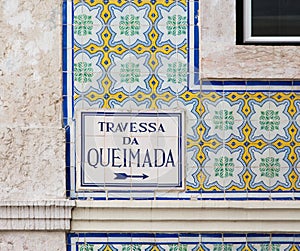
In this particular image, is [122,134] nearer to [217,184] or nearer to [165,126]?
[165,126]

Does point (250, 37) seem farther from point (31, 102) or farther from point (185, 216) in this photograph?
point (31, 102)

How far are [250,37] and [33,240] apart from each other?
1.66 metres

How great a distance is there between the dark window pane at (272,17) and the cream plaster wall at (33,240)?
62.7 inches

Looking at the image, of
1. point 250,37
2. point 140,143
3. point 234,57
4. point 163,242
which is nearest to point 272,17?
point 250,37

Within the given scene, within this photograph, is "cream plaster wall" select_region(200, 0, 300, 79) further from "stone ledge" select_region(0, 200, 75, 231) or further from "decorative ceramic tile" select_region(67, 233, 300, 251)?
"stone ledge" select_region(0, 200, 75, 231)

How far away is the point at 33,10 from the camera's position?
536cm

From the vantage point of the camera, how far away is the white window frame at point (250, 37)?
535 centimetres

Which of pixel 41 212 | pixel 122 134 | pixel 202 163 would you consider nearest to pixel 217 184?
pixel 202 163

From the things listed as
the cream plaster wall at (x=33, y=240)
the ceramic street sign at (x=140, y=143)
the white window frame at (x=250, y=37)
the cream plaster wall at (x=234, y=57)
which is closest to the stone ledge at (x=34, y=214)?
the cream plaster wall at (x=33, y=240)

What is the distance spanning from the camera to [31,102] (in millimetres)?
5344

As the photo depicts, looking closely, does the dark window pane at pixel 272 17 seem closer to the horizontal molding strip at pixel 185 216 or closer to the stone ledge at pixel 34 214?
the horizontal molding strip at pixel 185 216

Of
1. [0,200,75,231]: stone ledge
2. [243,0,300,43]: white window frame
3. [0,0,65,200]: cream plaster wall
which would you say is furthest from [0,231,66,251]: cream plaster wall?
[243,0,300,43]: white window frame

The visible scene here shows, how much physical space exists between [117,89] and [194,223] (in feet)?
2.84

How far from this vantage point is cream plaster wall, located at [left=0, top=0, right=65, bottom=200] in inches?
210
